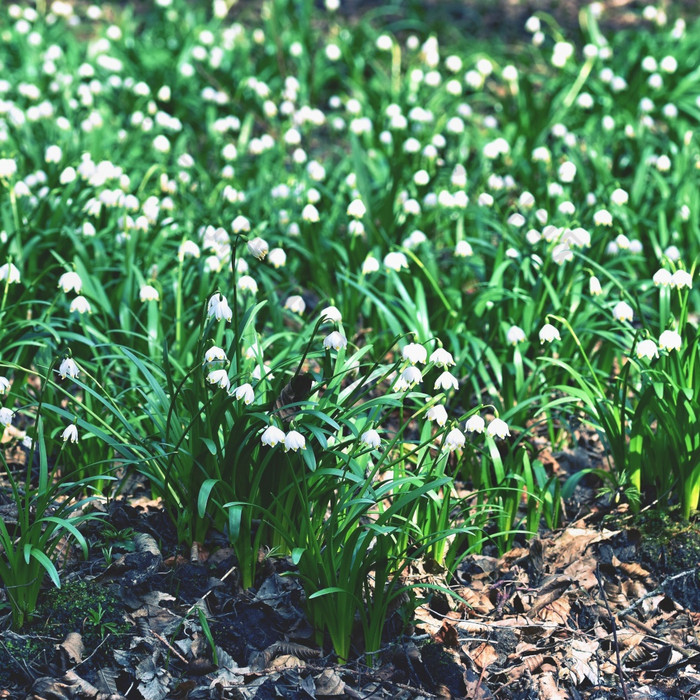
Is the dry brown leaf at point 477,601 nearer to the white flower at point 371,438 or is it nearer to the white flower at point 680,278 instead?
the white flower at point 371,438

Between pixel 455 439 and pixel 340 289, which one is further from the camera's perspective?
pixel 340 289

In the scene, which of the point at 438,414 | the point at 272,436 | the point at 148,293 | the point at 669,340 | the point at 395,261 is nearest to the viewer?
the point at 272,436

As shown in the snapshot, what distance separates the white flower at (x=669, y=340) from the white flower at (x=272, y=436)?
133 centimetres

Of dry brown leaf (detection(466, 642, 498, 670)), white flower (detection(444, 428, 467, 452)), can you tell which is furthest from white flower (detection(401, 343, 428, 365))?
dry brown leaf (detection(466, 642, 498, 670))

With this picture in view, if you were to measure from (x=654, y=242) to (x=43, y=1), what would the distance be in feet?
19.0

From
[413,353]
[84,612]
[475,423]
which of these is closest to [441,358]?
[413,353]

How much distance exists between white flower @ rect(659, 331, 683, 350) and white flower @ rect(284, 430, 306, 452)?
128 cm

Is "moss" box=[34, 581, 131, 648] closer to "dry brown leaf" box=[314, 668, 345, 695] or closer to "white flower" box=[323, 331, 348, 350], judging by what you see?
"dry brown leaf" box=[314, 668, 345, 695]

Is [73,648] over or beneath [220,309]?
beneath

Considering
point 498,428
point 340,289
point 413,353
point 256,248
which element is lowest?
point 498,428

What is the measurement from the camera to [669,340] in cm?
304

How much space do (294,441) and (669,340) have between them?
1.32 metres

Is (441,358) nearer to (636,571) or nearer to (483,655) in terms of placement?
(483,655)

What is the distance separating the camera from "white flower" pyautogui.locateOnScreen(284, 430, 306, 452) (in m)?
2.54
